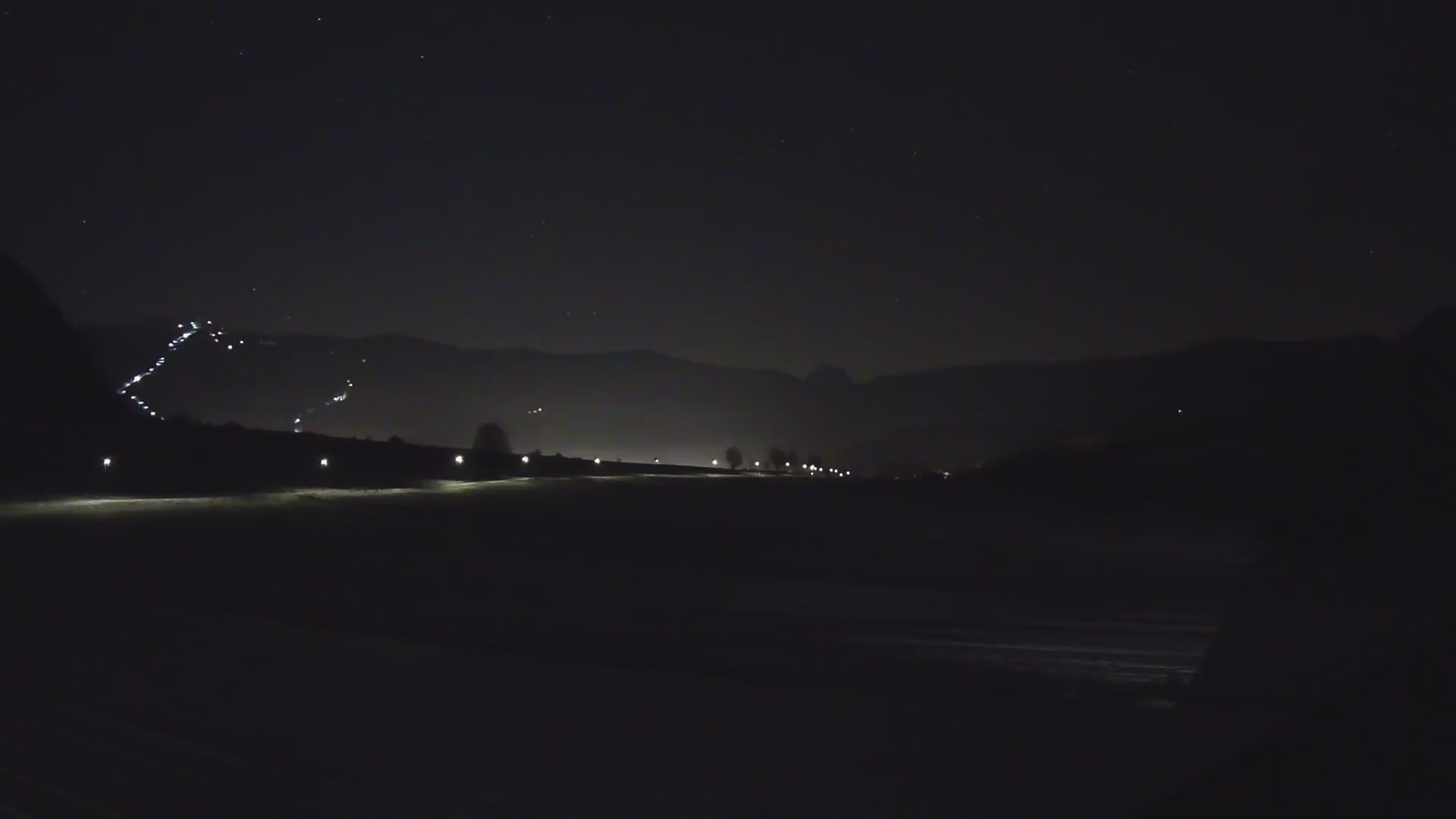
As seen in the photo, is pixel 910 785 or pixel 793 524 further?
pixel 793 524

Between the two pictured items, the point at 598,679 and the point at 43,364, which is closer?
the point at 598,679

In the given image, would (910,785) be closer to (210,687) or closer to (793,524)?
(210,687)

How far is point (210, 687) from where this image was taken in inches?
304

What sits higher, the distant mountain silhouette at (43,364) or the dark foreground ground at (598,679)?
the distant mountain silhouette at (43,364)

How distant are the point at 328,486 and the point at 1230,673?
91.0ft

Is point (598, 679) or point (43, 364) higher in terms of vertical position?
point (43, 364)

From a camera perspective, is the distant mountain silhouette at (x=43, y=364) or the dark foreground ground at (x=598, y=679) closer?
the dark foreground ground at (x=598, y=679)

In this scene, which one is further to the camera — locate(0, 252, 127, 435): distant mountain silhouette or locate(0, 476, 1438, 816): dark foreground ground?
locate(0, 252, 127, 435): distant mountain silhouette

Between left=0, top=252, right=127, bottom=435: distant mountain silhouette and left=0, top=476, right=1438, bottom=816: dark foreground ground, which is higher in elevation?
left=0, top=252, right=127, bottom=435: distant mountain silhouette

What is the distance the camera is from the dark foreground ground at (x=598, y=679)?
19.4 ft

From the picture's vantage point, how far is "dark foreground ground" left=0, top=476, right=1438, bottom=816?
590cm

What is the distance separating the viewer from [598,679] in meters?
8.47

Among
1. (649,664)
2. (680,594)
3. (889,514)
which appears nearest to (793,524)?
(889,514)

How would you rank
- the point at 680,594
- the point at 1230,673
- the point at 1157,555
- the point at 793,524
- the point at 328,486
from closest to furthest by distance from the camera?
1. the point at 1230,673
2. the point at 680,594
3. the point at 1157,555
4. the point at 793,524
5. the point at 328,486
